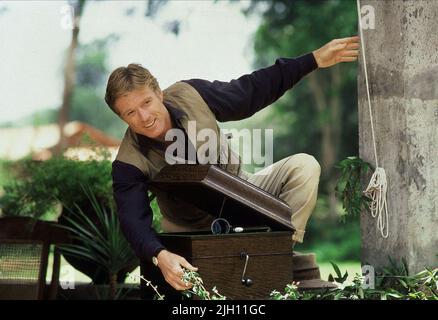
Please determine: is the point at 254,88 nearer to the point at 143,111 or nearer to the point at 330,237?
the point at 143,111

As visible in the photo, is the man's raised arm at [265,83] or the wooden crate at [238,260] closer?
the wooden crate at [238,260]

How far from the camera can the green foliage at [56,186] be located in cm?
570

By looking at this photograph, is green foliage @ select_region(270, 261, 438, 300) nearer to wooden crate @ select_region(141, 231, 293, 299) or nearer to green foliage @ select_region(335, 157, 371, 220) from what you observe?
wooden crate @ select_region(141, 231, 293, 299)

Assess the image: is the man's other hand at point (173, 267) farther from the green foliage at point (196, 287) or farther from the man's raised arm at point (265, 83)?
the man's raised arm at point (265, 83)

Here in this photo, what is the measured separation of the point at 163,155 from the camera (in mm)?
4027

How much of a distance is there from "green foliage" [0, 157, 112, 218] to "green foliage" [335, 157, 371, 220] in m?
2.08

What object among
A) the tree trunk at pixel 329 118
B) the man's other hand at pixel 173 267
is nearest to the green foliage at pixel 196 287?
the man's other hand at pixel 173 267

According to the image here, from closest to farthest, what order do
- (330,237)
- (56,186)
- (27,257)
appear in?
Result: (27,257)
(56,186)
(330,237)

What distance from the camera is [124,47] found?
1155 cm

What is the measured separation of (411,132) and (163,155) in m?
1.23

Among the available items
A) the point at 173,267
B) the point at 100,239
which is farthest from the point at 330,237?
the point at 173,267

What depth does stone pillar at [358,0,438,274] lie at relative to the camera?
387 cm

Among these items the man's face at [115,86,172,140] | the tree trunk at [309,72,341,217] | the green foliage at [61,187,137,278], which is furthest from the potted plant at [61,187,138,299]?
the tree trunk at [309,72,341,217]

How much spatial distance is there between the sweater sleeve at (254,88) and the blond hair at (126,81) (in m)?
0.36
